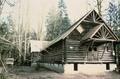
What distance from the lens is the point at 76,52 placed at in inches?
1030

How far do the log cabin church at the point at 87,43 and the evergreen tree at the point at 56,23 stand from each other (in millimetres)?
36401

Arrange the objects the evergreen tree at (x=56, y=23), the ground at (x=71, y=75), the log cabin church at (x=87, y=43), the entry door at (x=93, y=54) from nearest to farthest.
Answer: the ground at (x=71, y=75) < the log cabin church at (x=87, y=43) < the entry door at (x=93, y=54) < the evergreen tree at (x=56, y=23)

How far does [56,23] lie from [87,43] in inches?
1645

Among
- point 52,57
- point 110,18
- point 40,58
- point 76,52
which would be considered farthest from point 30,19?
point 76,52

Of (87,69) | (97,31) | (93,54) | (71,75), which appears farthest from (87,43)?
(71,75)

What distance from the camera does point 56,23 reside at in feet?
221

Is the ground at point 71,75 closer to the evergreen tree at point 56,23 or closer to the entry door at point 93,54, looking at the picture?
the entry door at point 93,54

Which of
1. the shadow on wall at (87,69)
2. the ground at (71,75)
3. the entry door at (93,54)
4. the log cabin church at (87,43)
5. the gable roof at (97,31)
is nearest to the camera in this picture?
the ground at (71,75)

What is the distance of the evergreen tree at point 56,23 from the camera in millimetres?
65125

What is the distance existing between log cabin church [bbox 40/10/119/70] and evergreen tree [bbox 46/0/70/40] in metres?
36.4

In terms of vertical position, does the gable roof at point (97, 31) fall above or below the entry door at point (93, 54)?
above

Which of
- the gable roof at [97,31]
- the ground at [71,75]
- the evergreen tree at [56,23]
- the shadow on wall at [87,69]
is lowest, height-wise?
the ground at [71,75]

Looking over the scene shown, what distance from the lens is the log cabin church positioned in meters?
25.6

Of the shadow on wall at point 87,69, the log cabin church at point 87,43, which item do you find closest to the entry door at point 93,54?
the log cabin church at point 87,43
